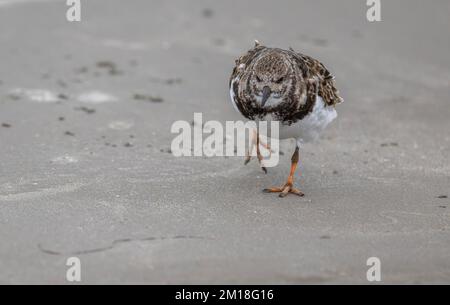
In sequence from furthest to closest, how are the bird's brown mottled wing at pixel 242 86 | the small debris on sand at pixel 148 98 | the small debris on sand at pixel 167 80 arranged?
the small debris on sand at pixel 167 80 < the small debris on sand at pixel 148 98 < the bird's brown mottled wing at pixel 242 86

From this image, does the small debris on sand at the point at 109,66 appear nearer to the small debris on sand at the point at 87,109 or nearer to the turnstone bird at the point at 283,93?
the small debris on sand at the point at 87,109

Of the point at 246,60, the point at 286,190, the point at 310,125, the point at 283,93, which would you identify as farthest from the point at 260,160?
the point at 283,93

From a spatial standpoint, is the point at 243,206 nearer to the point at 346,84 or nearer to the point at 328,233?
the point at 328,233

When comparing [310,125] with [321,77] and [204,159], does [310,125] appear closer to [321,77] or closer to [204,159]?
[321,77]

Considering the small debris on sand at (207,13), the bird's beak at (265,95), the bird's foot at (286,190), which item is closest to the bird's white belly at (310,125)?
the bird's beak at (265,95)

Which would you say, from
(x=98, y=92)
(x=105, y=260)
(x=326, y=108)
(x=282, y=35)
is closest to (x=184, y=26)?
(x=282, y=35)

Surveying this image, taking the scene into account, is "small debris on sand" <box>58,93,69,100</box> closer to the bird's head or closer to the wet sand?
the wet sand
